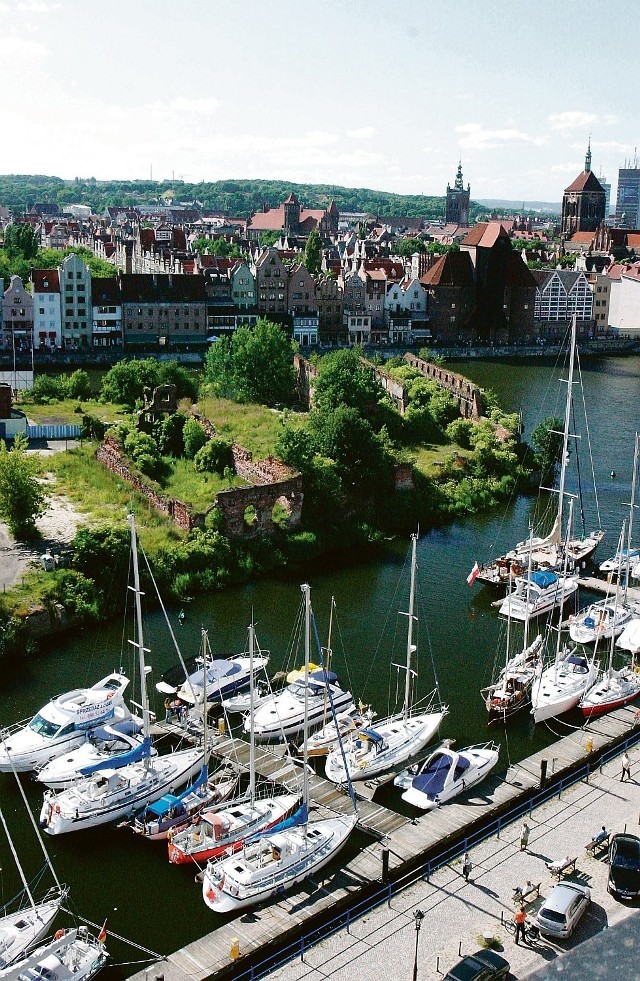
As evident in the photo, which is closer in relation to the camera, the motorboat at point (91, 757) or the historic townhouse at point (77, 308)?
the motorboat at point (91, 757)

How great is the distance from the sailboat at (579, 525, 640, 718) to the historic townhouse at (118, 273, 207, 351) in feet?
174

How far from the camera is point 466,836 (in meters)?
21.8

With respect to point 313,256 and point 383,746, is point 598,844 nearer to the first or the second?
point 383,746

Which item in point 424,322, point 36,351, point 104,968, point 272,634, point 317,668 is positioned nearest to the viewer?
point 104,968

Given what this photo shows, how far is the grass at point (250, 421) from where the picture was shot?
44875mm

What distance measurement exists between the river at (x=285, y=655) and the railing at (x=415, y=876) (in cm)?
175

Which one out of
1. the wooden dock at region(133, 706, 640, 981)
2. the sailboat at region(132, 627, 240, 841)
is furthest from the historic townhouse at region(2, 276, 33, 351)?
the sailboat at region(132, 627, 240, 841)

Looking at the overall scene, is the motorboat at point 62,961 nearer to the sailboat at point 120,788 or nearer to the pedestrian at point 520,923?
the sailboat at point 120,788

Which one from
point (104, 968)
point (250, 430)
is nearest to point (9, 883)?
point (104, 968)

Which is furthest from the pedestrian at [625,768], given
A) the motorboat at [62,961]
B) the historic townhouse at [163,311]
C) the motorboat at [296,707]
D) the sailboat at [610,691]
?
the historic townhouse at [163,311]

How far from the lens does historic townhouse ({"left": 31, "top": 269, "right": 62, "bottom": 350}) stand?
7525cm

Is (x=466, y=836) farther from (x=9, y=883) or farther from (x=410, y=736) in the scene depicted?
(x=9, y=883)

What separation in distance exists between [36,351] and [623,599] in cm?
5200

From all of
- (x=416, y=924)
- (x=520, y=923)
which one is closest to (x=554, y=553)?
(x=520, y=923)
